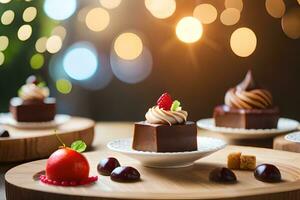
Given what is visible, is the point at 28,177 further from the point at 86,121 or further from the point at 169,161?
the point at 86,121

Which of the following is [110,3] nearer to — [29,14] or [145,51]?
[145,51]

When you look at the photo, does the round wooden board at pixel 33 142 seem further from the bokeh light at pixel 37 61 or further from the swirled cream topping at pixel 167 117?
the bokeh light at pixel 37 61

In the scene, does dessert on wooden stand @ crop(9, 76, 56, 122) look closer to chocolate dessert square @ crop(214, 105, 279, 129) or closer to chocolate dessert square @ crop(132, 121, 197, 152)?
chocolate dessert square @ crop(214, 105, 279, 129)

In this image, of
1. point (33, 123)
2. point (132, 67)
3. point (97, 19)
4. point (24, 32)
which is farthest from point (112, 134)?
point (24, 32)

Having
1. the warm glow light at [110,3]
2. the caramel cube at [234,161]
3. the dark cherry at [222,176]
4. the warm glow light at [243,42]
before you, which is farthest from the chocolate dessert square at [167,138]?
the warm glow light at [110,3]

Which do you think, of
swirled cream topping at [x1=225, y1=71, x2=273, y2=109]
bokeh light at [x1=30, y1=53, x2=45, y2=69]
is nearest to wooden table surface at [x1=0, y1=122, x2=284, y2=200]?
swirled cream topping at [x1=225, y1=71, x2=273, y2=109]

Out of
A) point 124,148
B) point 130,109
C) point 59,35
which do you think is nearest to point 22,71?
point 59,35
